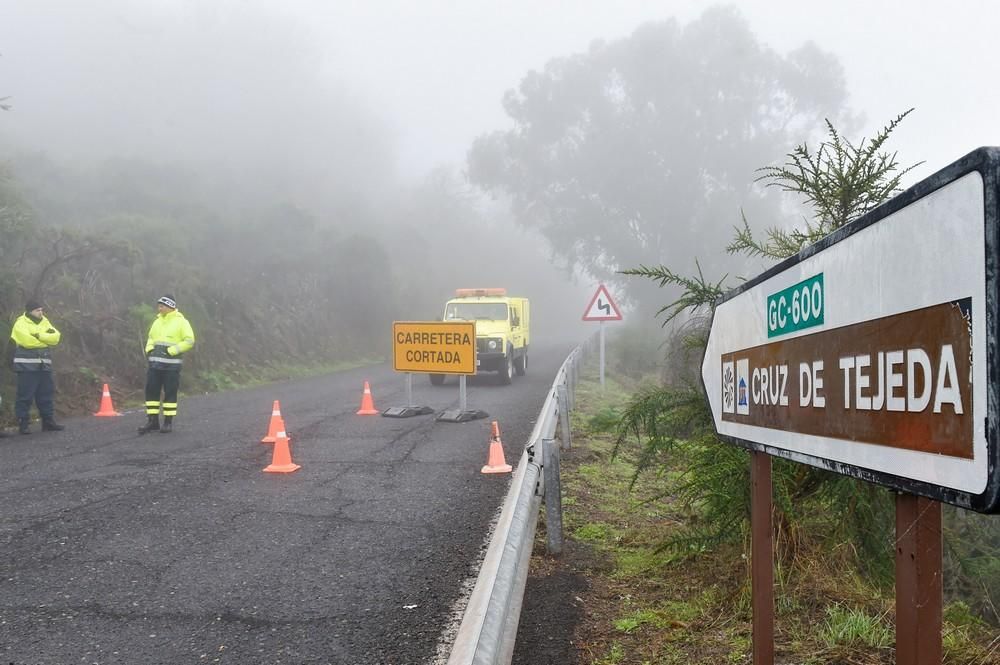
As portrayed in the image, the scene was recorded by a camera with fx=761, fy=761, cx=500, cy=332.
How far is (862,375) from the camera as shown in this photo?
1.55 m

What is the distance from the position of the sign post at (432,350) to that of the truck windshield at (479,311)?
607cm

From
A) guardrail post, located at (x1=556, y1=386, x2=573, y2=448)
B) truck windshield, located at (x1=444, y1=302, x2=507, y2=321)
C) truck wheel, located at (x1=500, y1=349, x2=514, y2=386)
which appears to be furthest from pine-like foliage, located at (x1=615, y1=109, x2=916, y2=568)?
truck windshield, located at (x1=444, y1=302, x2=507, y2=321)

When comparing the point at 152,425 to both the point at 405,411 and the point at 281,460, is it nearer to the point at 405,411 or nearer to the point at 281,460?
the point at 281,460

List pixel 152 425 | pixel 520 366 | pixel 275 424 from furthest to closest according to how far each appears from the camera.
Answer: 1. pixel 520 366
2. pixel 152 425
3. pixel 275 424

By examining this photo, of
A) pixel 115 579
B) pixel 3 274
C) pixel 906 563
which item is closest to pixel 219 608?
pixel 115 579

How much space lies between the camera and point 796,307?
201 cm

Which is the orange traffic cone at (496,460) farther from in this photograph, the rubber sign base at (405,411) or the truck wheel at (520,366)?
the truck wheel at (520,366)

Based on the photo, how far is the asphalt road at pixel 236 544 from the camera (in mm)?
3686

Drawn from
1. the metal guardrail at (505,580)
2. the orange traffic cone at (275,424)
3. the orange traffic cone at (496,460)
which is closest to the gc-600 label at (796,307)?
the metal guardrail at (505,580)

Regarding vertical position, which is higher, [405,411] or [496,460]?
[405,411]

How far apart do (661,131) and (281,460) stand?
31.4 meters

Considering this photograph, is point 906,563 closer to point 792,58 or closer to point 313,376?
point 313,376

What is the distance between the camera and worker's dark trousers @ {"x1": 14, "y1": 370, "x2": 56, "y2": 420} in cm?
1041

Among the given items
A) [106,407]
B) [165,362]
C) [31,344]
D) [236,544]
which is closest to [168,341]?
[165,362]
